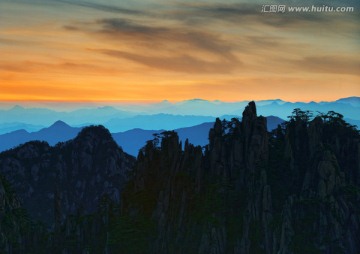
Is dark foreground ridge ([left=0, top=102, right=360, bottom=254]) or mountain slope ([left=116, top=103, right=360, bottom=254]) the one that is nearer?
mountain slope ([left=116, top=103, right=360, bottom=254])

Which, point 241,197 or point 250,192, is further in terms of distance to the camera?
point 241,197

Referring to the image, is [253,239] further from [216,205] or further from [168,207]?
[168,207]

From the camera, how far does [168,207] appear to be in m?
109

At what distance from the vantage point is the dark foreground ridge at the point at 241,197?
96.0 meters

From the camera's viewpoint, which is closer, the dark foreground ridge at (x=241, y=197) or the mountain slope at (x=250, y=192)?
the mountain slope at (x=250, y=192)

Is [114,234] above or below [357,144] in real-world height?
below

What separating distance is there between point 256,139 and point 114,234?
3511 cm

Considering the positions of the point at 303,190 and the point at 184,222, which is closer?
the point at 303,190

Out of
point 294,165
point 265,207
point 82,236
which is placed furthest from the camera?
point 82,236

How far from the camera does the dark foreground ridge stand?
96000mm

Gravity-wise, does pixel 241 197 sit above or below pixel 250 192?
below

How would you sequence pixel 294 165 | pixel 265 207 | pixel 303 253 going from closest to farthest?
pixel 303 253
pixel 265 207
pixel 294 165

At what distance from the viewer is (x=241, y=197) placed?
104812 millimetres

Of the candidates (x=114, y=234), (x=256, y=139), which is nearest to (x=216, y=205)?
(x=256, y=139)
